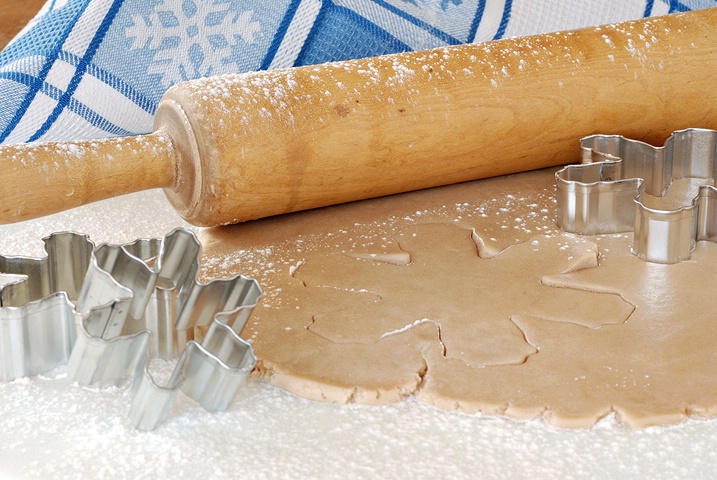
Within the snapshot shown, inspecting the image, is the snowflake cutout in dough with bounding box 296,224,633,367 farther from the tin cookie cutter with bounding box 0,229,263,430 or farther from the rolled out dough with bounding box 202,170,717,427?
the tin cookie cutter with bounding box 0,229,263,430

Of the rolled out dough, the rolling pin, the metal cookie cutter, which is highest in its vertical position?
the rolling pin

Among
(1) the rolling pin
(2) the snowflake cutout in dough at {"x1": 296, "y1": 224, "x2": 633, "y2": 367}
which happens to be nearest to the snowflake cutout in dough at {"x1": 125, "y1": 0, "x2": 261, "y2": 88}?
(1) the rolling pin

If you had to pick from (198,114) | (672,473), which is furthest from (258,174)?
(672,473)

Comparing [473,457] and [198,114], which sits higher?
[198,114]

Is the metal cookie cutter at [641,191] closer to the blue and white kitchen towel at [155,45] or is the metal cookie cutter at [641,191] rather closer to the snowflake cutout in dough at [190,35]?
the blue and white kitchen towel at [155,45]

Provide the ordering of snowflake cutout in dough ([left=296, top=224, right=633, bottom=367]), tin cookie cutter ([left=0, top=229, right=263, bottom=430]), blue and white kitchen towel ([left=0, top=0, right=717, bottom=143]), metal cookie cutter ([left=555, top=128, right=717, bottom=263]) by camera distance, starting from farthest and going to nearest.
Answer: blue and white kitchen towel ([left=0, top=0, right=717, bottom=143]), metal cookie cutter ([left=555, top=128, right=717, bottom=263]), snowflake cutout in dough ([left=296, top=224, right=633, bottom=367]), tin cookie cutter ([left=0, top=229, right=263, bottom=430])

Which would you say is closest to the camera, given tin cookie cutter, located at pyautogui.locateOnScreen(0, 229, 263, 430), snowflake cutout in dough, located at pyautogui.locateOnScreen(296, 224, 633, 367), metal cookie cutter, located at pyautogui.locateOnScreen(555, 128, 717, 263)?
tin cookie cutter, located at pyautogui.locateOnScreen(0, 229, 263, 430)

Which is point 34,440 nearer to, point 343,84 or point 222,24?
point 343,84

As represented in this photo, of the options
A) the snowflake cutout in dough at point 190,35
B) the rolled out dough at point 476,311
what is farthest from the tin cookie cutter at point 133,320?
the snowflake cutout in dough at point 190,35
